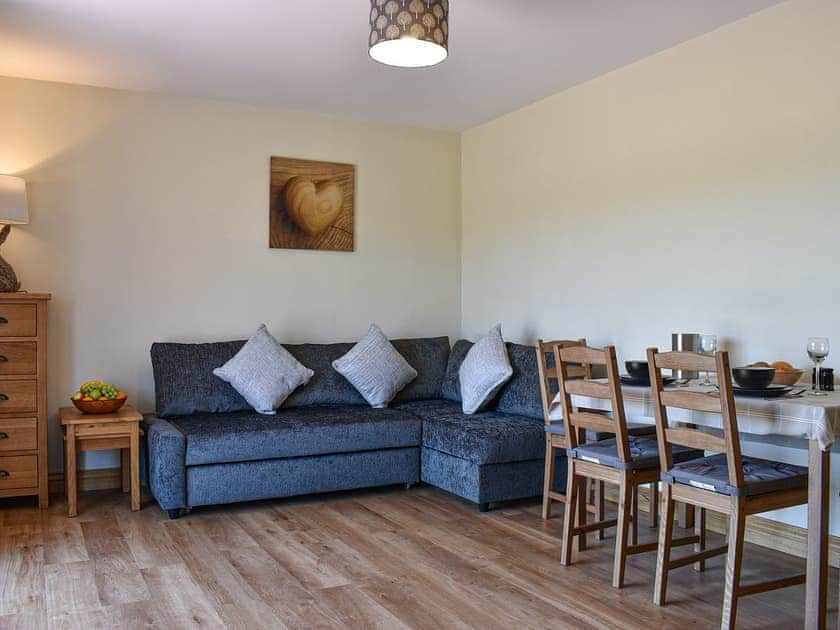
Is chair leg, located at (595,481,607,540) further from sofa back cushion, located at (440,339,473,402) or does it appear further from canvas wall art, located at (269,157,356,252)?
canvas wall art, located at (269,157,356,252)

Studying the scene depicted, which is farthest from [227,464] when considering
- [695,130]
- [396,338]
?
[695,130]

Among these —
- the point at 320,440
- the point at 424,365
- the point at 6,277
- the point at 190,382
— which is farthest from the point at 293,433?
the point at 6,277

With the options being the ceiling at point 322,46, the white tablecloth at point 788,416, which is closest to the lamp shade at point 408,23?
the ceiling at point 322,46

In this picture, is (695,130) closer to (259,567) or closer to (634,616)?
(634,616)

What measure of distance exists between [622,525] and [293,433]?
80.3 inches

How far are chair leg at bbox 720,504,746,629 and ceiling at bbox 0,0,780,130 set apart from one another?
2247mm

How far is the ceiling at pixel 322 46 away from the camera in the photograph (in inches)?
144

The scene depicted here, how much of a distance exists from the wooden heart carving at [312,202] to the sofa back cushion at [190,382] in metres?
1.17

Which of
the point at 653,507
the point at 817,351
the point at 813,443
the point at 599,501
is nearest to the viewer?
the point at 813,443

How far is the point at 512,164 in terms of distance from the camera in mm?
5672

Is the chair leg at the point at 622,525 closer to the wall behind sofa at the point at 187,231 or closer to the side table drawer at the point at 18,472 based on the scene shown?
the wall behind sofa at the point at 187,231

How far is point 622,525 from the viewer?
3.17 m

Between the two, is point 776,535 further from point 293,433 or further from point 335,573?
point 293,433

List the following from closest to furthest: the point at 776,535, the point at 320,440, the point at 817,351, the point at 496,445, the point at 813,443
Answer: the point at 813,443 < the point at 817,351 < the point at 776,535 < the point at 496,445 < the point at 320,440
